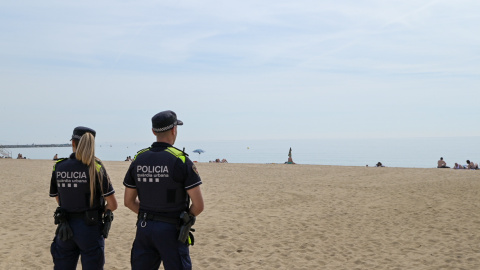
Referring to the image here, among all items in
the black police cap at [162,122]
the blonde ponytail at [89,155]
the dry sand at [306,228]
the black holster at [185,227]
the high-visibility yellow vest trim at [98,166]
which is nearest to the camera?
the black holster at [185,227]

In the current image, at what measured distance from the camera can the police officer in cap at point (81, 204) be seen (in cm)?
455

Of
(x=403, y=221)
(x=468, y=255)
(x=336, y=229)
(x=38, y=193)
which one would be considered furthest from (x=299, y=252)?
(x=38, y=193)

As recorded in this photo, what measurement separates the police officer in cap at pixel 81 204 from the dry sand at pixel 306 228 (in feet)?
12.7

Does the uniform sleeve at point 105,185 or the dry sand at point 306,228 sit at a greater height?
the uniform sleeve at point 105,185

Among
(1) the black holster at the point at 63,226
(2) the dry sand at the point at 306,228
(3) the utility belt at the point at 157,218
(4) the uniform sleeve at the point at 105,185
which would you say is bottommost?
→ (2) the dry sand at the point at 306,228

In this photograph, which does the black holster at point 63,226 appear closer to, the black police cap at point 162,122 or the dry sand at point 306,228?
the black police cap at point 162,122

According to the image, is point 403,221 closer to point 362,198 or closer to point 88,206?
point 362,198

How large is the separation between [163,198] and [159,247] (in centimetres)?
44

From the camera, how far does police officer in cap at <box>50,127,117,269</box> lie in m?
4.55

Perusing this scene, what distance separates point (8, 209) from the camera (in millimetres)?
14508

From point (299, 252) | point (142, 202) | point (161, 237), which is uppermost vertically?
point (142, 202)

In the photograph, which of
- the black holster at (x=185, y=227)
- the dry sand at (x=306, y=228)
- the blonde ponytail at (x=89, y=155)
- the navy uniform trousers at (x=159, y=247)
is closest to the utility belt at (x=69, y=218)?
the blonde ponytail at (x=89, y=155)

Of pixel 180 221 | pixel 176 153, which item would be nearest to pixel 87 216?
pixel 180 221

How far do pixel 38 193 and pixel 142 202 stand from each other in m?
16.4
